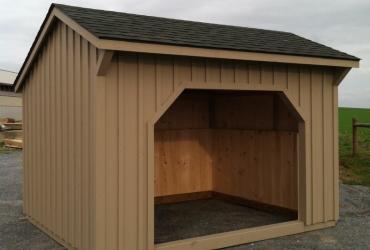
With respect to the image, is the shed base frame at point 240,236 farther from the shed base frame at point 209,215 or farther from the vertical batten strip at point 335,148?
the shed base frame at point 209,215

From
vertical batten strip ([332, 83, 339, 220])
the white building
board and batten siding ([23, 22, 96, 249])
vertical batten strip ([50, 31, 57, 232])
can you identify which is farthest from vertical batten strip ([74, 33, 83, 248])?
the white building

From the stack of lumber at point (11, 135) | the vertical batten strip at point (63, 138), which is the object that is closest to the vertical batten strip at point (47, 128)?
the vertical batten strip at point (63, 138)

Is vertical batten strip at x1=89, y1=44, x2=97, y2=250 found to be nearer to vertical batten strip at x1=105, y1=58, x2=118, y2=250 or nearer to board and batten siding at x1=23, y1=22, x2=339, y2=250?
board and batten siding at x1=23, y1=22, x2=339, y2=250

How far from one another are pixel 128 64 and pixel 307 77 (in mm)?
2868

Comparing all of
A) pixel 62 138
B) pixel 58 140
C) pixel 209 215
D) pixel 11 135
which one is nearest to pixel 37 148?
pixel 58 140

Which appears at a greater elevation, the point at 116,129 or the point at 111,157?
the point at 116,129

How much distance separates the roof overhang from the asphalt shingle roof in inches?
1.8

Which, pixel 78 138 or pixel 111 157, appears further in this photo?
pixel 78 138

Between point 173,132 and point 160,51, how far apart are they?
4218 mm

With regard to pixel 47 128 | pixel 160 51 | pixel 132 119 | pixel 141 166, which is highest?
pixel 160 51

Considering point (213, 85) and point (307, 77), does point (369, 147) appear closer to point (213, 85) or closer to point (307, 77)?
point (307, 77)

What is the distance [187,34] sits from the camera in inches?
234

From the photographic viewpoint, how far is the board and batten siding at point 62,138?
5328 mm

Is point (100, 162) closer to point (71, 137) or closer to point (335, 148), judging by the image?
point (71, 137)
